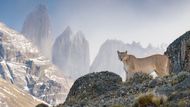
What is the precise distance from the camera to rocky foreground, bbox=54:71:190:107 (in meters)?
15.5

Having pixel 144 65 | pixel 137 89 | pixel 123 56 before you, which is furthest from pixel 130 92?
pixel 123 56

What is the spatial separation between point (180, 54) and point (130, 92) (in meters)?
10.1

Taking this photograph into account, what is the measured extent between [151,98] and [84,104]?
7.17 metres

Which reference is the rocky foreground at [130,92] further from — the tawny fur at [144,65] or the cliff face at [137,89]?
the tawny fur at [144,65]

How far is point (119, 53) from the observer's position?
42469 mm

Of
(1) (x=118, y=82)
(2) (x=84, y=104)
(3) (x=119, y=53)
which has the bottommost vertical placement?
(2) (x=84, y=104)

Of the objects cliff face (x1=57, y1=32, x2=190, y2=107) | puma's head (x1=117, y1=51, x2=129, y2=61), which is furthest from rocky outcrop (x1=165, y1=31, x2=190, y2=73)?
puma's head (x1=117, y1=51, x2=129, y2=61)

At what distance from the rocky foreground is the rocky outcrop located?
2914 mm

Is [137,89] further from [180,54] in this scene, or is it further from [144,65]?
[144,65]

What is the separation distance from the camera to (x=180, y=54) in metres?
30.9

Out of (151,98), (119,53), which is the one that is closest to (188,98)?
(151,98)

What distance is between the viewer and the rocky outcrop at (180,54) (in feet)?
89.8

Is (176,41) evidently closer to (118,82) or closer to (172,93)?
(118,82)

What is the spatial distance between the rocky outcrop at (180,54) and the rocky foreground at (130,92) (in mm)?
2914
